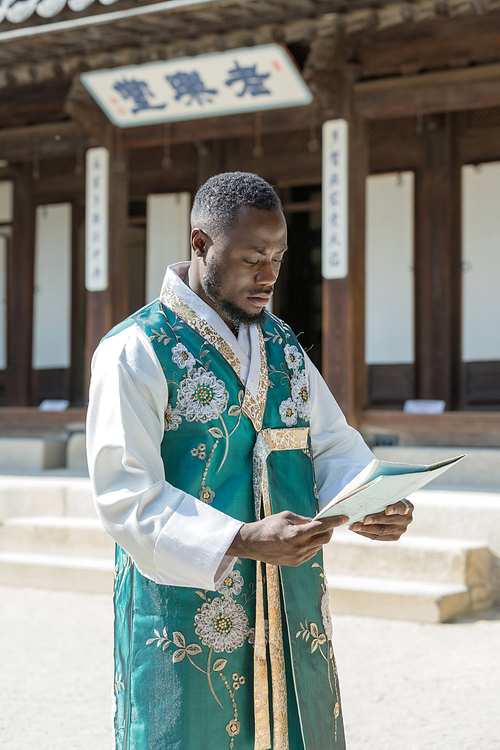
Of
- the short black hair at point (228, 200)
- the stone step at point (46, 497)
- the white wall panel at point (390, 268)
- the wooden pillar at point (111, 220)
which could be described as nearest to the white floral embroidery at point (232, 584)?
the short black hair at point (228, 200)

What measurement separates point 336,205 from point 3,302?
5161 millimetres

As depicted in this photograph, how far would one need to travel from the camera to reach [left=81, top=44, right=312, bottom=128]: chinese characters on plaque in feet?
21.5

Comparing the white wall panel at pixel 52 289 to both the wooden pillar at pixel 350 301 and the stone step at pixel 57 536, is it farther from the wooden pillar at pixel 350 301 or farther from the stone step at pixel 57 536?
the wooden pillar at pixel 350 301

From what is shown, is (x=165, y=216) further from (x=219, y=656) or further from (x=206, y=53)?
(x=219, y=656)

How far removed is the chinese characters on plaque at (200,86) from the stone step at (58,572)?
3815mm

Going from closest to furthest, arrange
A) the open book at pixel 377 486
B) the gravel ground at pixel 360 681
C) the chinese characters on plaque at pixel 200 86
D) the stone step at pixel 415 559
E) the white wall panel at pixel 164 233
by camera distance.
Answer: the open book at pixel 377 486 < the gravel ground at pixel 360 681 < the stone step at pixel 415 559 < the chinese characters on plaque at pixel 200 86 < the white wall panel at pixel 164 233

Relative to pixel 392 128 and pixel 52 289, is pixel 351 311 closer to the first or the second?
pixel 392 128

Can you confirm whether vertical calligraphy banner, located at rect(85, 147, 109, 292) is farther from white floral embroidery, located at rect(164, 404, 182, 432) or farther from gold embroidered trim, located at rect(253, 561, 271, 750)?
gold embroidered trim, located at rect(253, 561, 271, 750)

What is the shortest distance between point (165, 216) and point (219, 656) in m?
8.15

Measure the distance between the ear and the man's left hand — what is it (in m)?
0.66

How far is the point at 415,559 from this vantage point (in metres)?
5.09

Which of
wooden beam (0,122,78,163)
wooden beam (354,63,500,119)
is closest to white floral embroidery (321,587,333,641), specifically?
wooden beam (354,63,500,119)

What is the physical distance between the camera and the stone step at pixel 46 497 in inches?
256

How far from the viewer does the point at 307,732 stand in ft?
5.46
